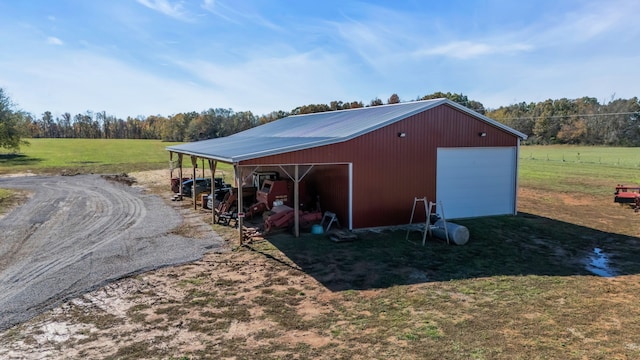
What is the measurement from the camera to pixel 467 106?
7794 cm

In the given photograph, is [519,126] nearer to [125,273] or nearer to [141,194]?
[141,194]

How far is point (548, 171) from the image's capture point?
3098 cm

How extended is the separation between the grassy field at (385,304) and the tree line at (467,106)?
40.2m

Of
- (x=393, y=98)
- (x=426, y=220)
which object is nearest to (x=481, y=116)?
(x=426, y=220)

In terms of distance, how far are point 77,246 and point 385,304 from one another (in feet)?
29.1

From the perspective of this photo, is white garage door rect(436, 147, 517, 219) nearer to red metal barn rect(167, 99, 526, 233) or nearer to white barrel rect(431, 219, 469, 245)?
red metal barn rect(167, 99, 526, 233)

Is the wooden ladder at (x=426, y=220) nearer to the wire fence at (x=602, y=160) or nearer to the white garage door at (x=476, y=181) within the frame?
the white garage door at (x=476, y=181)

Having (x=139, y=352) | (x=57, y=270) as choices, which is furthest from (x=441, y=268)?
(x=57, y=270)

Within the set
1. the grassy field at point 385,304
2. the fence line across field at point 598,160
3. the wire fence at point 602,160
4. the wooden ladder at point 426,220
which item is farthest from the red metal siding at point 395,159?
the fence line across field at point 598,160

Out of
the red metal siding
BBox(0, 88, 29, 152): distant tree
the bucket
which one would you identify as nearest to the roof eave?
the red metal siding

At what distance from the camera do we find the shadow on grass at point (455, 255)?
9125 mm

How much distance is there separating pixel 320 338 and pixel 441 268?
434 centimetres

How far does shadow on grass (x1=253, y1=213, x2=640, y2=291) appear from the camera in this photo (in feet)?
29.9

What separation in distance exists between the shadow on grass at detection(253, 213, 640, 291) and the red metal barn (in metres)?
1.37
